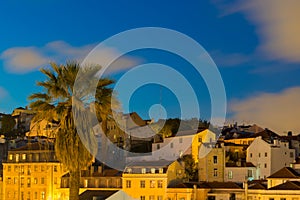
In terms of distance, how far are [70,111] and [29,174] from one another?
58.3 meters

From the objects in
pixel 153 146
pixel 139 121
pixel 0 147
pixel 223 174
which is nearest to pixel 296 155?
pixel 223 174

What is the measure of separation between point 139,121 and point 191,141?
1945cm

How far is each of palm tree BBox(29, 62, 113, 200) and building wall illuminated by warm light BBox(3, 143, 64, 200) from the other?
5474 cm

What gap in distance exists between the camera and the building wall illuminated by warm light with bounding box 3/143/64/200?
67688 mm

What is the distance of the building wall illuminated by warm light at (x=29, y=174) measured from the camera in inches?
2665

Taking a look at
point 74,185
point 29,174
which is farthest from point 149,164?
point 74,185

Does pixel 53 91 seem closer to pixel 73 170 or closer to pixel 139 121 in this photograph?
pixel 73 170

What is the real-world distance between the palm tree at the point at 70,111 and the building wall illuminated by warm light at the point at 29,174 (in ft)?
180

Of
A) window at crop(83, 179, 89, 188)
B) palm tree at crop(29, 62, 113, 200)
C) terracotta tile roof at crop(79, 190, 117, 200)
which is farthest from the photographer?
window at crop(83, 179, 89, 188)

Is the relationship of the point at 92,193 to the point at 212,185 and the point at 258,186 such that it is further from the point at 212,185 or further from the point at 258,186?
the point at 258,186

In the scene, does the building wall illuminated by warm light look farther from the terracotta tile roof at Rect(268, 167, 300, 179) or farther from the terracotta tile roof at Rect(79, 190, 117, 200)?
the terracotta tile roof at Rect(268, 167, 300, 179)

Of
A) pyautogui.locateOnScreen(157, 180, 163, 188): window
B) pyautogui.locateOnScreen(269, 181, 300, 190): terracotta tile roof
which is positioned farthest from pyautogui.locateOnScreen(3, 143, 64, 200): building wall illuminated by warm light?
pyautogui.locateOnScreen(269, 181, 300, 190): terracotta tile roof

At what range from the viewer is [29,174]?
6956 cm

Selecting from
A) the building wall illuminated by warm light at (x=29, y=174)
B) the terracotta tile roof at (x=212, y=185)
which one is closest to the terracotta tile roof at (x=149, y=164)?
the terracotta tile roof at (x=212, y=185)
